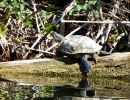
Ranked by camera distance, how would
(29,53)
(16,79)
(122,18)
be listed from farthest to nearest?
(122,18) < (29,53) < (16,79)

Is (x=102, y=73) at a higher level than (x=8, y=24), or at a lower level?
lower

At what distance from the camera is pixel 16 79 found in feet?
20.1

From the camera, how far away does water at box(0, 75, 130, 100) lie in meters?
5.19

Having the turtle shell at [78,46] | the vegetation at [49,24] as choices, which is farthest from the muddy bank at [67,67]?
the vegetation at [49,24]

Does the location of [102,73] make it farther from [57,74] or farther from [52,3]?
[52,3]

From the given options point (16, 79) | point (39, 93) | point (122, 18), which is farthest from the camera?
point (122, 18)

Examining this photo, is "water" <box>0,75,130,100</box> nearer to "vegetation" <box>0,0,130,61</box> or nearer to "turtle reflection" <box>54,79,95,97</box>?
"turtle reflection" <box>54,79,95,97</box>

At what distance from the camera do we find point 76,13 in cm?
793

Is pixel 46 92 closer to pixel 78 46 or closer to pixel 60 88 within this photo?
pixel 60 88

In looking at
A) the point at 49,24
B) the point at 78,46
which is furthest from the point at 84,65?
the point at 49,24

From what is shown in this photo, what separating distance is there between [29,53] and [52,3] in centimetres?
134

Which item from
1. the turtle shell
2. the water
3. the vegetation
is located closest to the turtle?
the turtle shell

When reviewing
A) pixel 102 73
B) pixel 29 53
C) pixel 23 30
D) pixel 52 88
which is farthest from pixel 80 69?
pixel 23 30

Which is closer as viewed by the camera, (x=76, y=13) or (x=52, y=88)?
(x=52, y=88)
